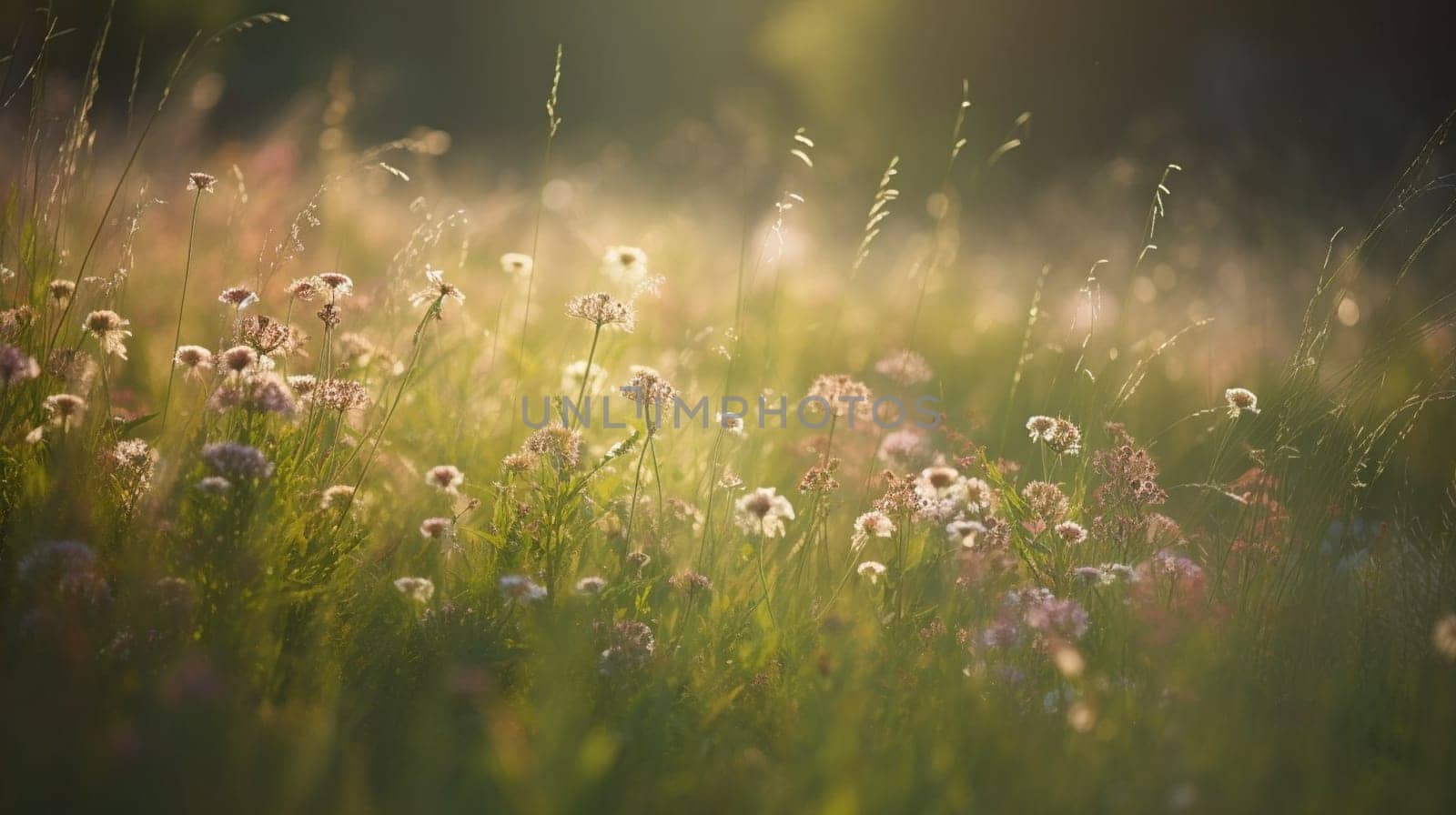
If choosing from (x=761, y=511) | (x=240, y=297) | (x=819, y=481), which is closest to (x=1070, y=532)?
(x=819, y=481)

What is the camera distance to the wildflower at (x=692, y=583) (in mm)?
2242

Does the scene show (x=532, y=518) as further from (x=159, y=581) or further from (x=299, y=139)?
(x=299, y=139)

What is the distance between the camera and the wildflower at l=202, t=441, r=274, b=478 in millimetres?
1802

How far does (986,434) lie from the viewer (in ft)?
12.3

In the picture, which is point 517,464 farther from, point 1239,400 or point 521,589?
point 1239,400

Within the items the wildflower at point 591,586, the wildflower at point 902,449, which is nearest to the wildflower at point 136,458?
the wildflower at point 591,586

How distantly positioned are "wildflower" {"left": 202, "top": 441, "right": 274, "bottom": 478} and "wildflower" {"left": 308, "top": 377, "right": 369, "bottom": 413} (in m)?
0.35

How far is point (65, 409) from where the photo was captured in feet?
6.84

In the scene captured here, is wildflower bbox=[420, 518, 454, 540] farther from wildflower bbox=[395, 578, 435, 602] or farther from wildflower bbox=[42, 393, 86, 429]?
wildflower bbox=[42, 393, 86, 429]

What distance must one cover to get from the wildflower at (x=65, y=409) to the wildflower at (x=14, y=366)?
86 mm

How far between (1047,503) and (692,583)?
2.82ft

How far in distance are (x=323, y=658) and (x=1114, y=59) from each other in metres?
16.4

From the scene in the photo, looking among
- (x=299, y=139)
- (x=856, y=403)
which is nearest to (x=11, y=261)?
(x=856, y=403)

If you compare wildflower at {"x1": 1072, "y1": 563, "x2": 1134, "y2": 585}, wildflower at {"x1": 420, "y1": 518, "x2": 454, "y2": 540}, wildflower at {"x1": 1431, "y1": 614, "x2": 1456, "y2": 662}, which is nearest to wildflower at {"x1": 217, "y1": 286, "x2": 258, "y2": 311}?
wildflower at {"x1": 420, "y1": 518, "x2": 454, "y2": 540}
